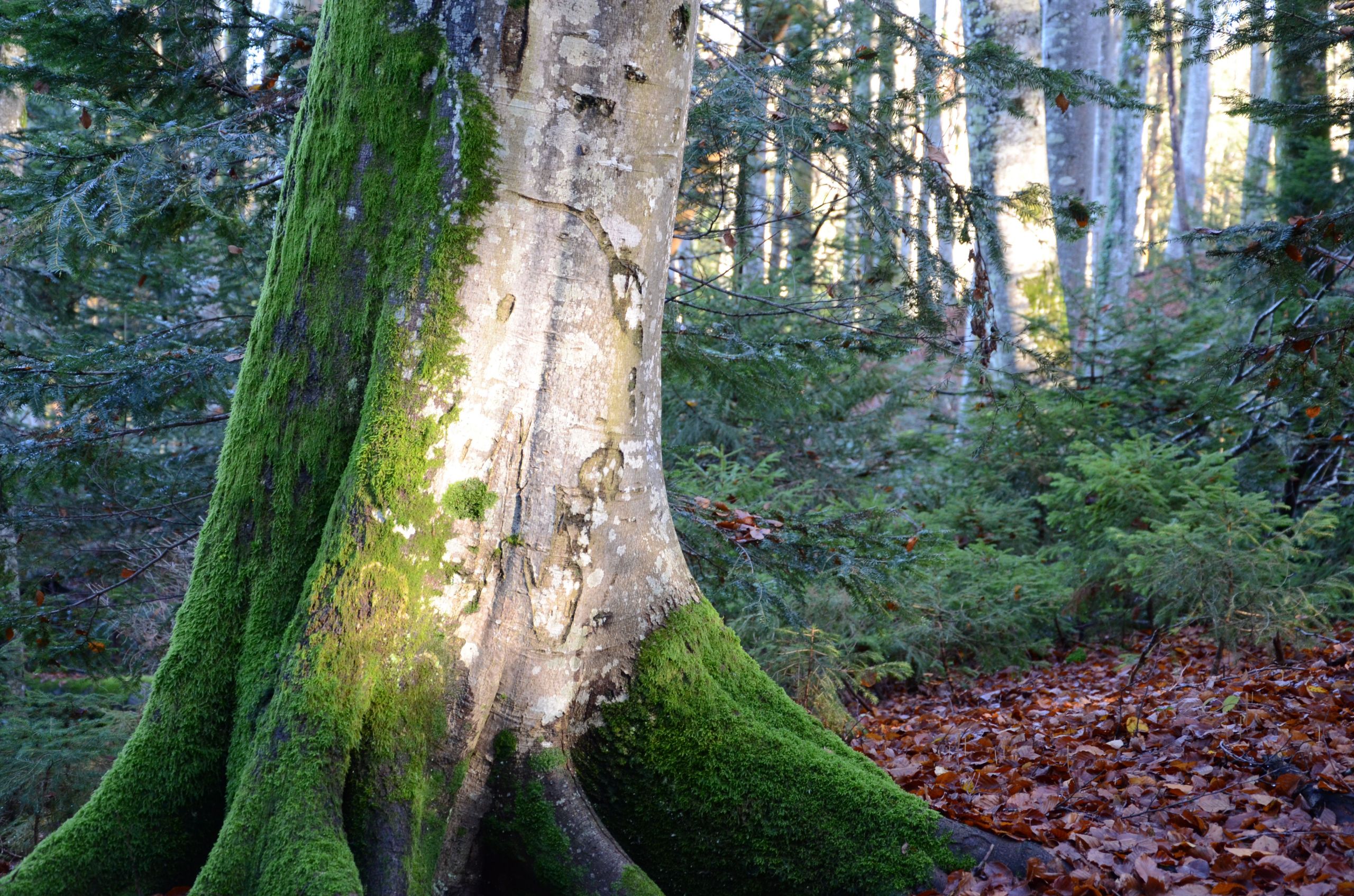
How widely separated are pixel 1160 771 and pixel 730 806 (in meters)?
2.06

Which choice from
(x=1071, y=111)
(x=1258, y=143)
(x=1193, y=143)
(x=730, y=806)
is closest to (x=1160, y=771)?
(x=730, y=806)

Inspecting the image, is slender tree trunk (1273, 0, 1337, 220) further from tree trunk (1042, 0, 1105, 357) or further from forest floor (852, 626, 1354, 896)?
forest floor (852, 626, 1354, 896)

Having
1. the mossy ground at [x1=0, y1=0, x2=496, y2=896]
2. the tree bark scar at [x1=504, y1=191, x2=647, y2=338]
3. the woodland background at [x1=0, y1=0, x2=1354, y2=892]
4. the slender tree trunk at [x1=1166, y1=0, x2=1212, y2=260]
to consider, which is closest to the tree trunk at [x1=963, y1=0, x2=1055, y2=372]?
the woodland background at [x1=0, y1=0, x2=1354, y2=892]

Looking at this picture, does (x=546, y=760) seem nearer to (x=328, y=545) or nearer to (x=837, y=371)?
(x=328, y=545)

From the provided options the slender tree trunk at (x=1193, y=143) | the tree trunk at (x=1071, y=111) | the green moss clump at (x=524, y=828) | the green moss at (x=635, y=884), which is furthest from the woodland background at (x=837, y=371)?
the slender tree trunk at (x=1193, y=143)

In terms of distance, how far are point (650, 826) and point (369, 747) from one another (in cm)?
90

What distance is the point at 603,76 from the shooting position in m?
2.49

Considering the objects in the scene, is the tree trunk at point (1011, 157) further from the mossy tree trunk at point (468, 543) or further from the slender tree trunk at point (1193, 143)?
the slender tree trunk at point (1193, 143)

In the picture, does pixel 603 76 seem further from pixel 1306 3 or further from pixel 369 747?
pixel 1306 3

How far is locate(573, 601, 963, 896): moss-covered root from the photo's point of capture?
8.56ft

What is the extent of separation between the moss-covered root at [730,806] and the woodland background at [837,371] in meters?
0.75

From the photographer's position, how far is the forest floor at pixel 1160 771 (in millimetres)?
2590

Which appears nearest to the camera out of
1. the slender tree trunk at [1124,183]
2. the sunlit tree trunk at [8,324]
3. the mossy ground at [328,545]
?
the mossy ground at [328,545]

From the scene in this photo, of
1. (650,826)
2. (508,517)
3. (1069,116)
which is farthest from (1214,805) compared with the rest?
(1069,116)
